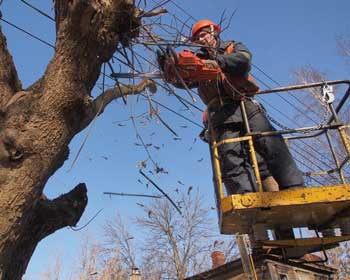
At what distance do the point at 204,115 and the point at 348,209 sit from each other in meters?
1.90

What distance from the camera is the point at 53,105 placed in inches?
124

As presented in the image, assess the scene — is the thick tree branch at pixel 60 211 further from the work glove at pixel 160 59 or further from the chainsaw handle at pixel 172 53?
the chainsaw handle at pixel 172 53

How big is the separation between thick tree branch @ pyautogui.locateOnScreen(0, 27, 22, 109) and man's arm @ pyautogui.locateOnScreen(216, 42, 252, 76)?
1905mm

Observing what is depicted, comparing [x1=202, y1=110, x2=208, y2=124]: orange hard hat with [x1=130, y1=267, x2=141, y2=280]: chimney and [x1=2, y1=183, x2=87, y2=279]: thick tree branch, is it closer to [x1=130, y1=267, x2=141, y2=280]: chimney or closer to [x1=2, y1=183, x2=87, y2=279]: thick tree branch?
[x1=2, y1=183, x2=87, y2=279]: thick tree branch

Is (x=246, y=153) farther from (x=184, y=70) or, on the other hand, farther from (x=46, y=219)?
(x=46, y=219)

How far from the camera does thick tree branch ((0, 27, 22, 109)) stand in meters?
3.42

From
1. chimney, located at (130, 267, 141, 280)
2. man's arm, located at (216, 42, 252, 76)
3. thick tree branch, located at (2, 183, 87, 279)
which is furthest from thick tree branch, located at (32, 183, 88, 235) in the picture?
chimney, located at (130, 267, 141, 280)

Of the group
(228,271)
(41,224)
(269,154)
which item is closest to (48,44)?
(41,224)

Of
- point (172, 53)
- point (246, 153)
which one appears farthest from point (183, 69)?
point (246, 153)

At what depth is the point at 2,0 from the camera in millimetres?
3895

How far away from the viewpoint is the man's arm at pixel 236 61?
3.94 meters

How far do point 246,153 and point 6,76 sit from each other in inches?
95.0

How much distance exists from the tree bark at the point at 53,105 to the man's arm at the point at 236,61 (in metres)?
0.97

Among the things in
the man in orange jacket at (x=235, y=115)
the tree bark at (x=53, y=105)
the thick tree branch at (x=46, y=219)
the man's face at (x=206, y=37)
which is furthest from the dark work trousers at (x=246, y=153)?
the thick tree branch at (x=46, y=219)
